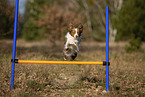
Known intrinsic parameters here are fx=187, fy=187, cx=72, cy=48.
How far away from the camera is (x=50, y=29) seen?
51.6ft

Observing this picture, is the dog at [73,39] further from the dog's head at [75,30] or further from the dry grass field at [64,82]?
the dry grass field at [64,82]

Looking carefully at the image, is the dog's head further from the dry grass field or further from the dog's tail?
the dry grass field

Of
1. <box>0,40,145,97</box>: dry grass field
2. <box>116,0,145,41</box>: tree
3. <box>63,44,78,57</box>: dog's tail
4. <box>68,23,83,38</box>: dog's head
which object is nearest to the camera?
<box>0,40,145,97</box>: dry grass field

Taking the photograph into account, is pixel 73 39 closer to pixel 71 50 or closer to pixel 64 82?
pixel 71 50

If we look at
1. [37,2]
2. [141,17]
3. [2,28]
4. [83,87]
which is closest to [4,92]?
[83,87]

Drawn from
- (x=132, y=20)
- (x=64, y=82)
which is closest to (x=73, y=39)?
(x=64, y=82)

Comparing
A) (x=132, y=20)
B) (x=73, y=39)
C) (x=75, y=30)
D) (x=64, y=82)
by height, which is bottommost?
(x=64, y=82)

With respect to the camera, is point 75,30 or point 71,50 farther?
point 71,50

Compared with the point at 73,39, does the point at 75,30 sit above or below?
above

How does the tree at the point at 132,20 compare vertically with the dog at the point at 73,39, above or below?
above

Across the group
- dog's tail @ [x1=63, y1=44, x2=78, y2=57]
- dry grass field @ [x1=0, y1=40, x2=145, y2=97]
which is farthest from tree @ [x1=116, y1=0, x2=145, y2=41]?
dog's tail @ [x1=63, y1=44, x2=78, y2=57]

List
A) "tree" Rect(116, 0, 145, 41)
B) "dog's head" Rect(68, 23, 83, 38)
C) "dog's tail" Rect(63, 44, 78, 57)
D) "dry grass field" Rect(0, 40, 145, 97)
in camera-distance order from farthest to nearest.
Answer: "tree" Rect(116, 0, 145, 41) < "dog's tail" Rect(63, 44, 78, 57) < "dog's head" Rect(68, 23, 83, 38) < "dry grass field" Rect(0, 40, 145, 97)

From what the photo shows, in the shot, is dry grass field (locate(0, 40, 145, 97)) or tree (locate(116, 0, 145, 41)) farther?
tree (locate(116, 0, 145, 41))

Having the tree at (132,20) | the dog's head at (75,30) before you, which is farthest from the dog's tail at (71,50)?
the tree at (132,20)
